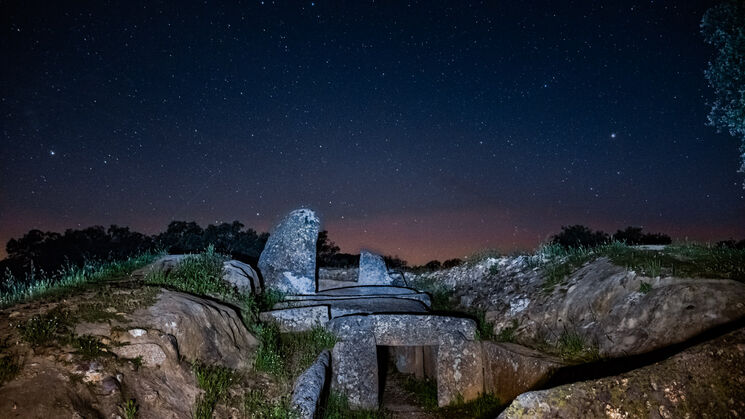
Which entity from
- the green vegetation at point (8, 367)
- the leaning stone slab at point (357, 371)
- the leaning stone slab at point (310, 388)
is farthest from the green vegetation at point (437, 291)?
the green vegetation at point (8, 367)

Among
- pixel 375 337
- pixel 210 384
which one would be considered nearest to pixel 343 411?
pixel 375 337

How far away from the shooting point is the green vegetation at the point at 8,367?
13.5ft

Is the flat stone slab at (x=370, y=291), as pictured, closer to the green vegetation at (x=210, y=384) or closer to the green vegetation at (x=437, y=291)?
the green vegetation at (x=437, y=291)

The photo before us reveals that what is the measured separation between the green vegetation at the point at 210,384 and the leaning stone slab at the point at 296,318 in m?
2.18

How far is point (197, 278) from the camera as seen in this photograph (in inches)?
327

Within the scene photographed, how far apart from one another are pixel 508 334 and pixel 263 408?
5.23m

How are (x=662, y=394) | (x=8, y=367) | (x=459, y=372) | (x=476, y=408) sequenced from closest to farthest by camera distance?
(x=662, y=394)
(x=8, y=367)
(x=476, y=408)
(x=459, y=372)

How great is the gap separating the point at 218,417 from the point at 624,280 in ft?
23.3

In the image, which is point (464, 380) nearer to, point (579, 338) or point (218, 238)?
point (579, 338)

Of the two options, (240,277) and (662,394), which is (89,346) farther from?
(662,394)

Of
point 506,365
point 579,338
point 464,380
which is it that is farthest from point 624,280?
point 464,380

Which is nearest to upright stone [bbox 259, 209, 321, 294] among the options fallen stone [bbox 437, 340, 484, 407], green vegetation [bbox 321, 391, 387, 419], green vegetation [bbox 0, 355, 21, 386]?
green vegetation [bbox 321, 391, 387, 419]

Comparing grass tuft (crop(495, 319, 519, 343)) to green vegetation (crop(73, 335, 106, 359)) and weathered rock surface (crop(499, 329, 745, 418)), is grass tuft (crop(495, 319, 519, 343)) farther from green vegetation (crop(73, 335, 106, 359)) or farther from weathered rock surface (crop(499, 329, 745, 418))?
green vegetation (crop(73, 335, 106, 359))

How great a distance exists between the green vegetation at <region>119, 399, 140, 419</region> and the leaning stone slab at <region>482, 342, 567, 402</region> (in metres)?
5.72
